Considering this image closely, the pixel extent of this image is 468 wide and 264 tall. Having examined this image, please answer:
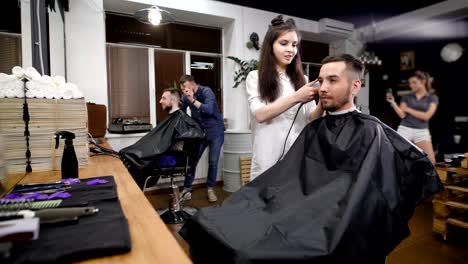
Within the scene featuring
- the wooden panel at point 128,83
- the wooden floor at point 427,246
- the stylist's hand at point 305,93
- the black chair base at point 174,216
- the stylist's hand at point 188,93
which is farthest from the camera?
the wooden panel at point 128,83

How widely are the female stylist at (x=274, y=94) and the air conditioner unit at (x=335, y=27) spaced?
3936 mm

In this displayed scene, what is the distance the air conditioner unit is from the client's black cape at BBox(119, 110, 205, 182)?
3356mm

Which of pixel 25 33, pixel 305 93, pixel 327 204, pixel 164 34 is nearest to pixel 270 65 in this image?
pixel 305 93

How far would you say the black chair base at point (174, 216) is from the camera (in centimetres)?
276

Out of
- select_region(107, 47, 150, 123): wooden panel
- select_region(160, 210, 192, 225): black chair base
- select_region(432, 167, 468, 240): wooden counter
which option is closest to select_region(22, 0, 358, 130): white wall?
select_region(107, 47, 150, 123): wooden panel

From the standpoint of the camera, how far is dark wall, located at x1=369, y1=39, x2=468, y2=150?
4609 millimetres

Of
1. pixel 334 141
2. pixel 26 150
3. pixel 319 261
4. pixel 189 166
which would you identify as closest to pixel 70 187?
pixel 26 150

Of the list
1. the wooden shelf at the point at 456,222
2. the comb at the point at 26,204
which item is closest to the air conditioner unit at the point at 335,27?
the wooden shelf at the point at 456,222

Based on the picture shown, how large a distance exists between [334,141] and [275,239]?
0.68 meters

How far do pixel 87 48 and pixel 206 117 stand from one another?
163 cm

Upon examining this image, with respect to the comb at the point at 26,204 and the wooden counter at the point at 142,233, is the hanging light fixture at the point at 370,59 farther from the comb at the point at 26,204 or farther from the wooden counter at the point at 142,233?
the comb at the point at 26,204

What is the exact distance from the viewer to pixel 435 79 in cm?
493

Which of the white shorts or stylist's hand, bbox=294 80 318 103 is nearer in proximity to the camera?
stylist's hand, bbox=294 80 318 103

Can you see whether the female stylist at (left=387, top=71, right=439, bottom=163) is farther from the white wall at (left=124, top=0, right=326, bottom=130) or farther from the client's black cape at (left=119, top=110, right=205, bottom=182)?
the client's black cape at (left=119, top=110, right=205, bottom=182)
